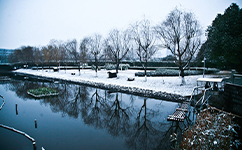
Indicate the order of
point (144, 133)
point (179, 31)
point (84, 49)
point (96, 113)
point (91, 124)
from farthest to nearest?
point (84, 49), point (179, 31), point (96, 113), point (91, 124), point (144, 133)

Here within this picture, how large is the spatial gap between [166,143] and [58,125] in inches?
244

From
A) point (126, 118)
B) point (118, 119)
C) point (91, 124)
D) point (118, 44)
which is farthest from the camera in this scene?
point (118, 44)

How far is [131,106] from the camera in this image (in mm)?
13117

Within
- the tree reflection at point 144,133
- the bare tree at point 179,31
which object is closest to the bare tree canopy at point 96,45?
the bare tree at point 179,31

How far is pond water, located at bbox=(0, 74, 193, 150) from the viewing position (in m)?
7.36

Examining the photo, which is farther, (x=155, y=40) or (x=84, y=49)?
(x=84, y=49)

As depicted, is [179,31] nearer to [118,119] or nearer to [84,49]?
[118,119]

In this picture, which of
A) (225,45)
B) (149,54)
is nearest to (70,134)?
(225,45)

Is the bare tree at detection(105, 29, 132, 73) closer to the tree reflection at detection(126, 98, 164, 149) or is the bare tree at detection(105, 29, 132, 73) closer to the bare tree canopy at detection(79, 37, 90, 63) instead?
the bare tree canopy at detection(79, 37, 90, 63)

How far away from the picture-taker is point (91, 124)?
9.59m

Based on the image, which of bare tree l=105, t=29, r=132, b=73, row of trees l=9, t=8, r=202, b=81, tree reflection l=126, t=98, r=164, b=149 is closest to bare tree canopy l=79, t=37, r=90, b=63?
row of trees l=9, t=8, r=202, b=81

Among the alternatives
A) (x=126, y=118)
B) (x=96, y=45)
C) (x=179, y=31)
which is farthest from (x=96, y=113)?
(x=96, y=45)

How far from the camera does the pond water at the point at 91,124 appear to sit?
290 inches

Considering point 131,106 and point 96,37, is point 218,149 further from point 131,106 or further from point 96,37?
point 96,37
